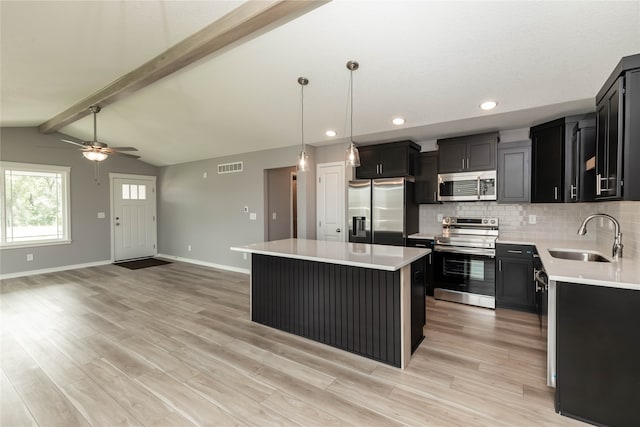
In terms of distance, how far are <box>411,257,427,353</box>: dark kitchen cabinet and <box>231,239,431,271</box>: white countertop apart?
0.18 m

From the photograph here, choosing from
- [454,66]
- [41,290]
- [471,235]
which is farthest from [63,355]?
[471,235]

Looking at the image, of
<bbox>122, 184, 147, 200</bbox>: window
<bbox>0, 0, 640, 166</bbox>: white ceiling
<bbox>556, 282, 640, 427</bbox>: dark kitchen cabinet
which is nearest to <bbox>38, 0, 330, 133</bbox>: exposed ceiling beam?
<bbox>0, 0, 640, 166</bbox>: white ceiling

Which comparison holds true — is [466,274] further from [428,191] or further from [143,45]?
[143,45]

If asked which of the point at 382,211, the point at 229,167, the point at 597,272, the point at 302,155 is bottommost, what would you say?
the point at 597,272

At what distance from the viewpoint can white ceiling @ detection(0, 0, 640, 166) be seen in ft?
7.30

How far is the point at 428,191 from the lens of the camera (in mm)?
4492

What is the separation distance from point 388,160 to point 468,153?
1.14 metres

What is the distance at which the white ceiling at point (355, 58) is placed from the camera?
2.22 metres

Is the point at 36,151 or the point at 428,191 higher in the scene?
the point at 36,151

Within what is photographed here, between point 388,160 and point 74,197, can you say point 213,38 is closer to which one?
point 388,160

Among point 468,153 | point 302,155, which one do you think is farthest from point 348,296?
point 468,153

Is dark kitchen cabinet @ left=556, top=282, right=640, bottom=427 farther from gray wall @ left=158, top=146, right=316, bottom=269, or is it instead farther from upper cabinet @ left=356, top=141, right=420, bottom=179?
gray wall @ left=158, top=146, right=316, bottom=269

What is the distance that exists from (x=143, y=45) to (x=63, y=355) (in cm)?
316

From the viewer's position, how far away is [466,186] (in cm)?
412
